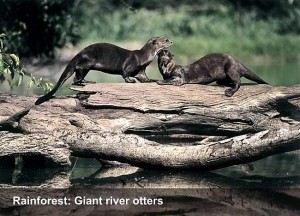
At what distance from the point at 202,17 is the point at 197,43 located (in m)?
→ 1.77

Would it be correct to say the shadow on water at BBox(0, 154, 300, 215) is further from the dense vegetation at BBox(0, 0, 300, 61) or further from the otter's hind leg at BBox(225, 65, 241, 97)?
the dense vegetation at BBox(0, 0, 300, 61)

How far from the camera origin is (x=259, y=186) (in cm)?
572

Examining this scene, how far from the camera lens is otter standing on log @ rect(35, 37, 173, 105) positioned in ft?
22.9

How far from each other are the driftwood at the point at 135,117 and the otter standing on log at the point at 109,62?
0.34 metres

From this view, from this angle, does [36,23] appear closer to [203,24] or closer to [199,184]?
[199,184]

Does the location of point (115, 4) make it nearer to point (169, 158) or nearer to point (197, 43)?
point (197, 43)

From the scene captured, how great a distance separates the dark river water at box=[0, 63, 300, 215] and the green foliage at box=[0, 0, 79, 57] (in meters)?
4.68

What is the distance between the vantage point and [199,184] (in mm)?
5793

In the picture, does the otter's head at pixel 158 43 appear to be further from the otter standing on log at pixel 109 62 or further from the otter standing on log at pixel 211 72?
the otter standing on log at pixel 211 72

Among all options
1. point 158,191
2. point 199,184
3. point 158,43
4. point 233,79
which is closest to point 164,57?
point 158,43

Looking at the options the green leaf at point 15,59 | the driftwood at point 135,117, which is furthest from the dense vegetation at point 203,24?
the driftwood at point 135,117

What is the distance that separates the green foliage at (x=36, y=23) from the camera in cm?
1127

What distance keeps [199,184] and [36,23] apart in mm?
6031

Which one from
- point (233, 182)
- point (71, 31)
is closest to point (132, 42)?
point (71, 31)
